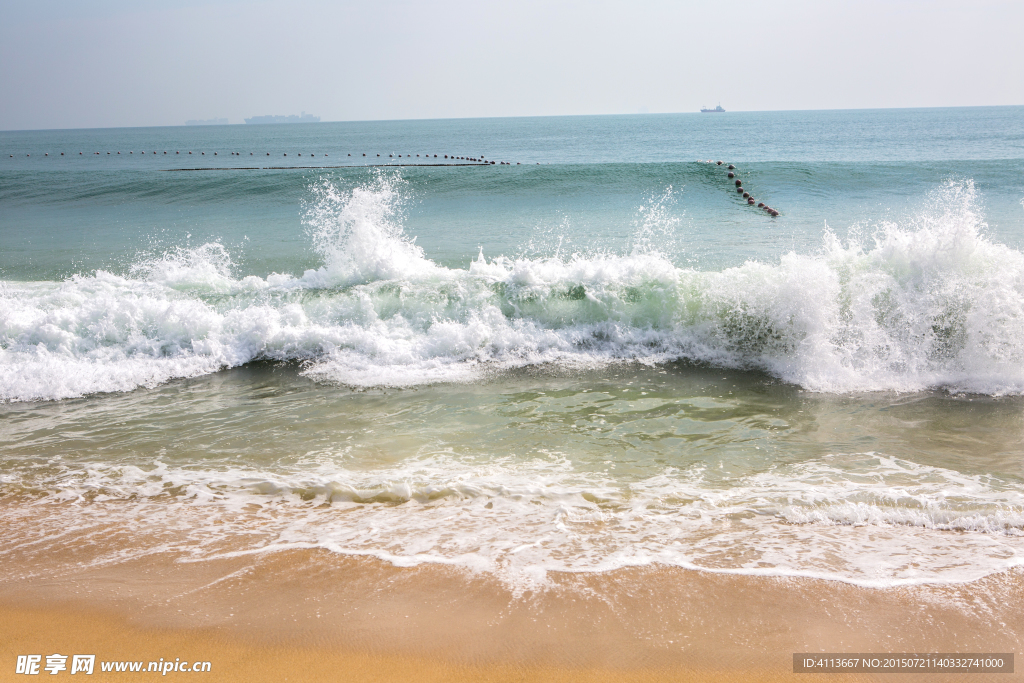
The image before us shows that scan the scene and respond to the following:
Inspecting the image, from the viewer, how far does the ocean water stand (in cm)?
401

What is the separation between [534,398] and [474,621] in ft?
11.4

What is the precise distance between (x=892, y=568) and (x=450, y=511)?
2687 mm

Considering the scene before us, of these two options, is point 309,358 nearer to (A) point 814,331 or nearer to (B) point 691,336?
(B) point 691,336

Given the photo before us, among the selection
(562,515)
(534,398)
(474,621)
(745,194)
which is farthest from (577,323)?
(745,194)

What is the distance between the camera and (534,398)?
Result: 6.54 metres

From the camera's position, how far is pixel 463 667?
2.93 metres

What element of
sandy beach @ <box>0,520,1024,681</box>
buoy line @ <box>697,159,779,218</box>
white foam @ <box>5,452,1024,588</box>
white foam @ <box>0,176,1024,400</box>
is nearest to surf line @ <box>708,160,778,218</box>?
buoy line @ <box>697,159,779,218</box>

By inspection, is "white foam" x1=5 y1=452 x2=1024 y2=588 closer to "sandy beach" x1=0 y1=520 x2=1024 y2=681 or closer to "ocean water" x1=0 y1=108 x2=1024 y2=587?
"ocean water" x1=0 y1=108 x2=1024 y2=587

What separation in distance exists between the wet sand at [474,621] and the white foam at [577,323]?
12.0 ft

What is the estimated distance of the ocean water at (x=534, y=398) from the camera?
13.1 ft

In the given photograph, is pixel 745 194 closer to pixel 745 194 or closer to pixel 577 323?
pixel 745 194

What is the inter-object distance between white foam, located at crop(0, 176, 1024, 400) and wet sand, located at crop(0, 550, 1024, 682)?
3670 millimetres

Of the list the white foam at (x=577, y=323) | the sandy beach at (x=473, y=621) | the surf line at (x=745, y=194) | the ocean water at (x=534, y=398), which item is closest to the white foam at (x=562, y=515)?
the ocean water at (x=534, y=398)

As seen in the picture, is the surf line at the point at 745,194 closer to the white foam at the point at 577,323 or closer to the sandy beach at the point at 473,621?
the white foam at the point at 577,323
